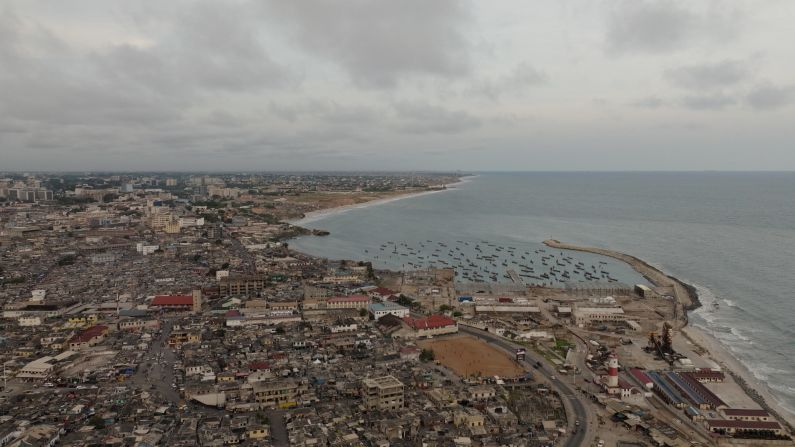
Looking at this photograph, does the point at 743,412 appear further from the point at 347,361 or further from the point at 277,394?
the point at 277,394

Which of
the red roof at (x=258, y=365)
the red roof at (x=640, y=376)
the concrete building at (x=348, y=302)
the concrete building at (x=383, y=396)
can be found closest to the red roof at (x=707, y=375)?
the red roof at (x=640, y=376)

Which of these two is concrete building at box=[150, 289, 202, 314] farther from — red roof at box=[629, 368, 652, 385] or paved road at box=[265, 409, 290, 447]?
red roof at box=[629, 368, 652, 385]

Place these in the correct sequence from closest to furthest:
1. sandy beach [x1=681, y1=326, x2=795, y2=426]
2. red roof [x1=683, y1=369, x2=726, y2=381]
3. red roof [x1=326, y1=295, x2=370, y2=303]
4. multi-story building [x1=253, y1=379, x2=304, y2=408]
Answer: multi-story building [x1=253, y1=379, x2=304, y2=408] → sandy beach [x1=681, y1=326, x2=795, y2=426] → red roof [x1=683, y1=369, x2=726, y2=381] → red roof [x1=326, y1=295, x2=370, y2=303]

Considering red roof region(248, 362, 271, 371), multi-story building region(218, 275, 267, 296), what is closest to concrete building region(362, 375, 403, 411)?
red roof region(248, 362, 271, 371)

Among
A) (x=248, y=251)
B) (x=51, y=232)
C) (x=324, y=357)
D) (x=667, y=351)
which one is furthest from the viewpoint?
(x=51, y=232)

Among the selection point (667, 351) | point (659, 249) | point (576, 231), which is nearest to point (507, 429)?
point (667, 351)

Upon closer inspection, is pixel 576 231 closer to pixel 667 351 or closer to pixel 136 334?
pixel 667 351

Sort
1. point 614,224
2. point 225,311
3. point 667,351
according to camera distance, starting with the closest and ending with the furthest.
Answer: point 667,351
point 225,311
point 614,224
